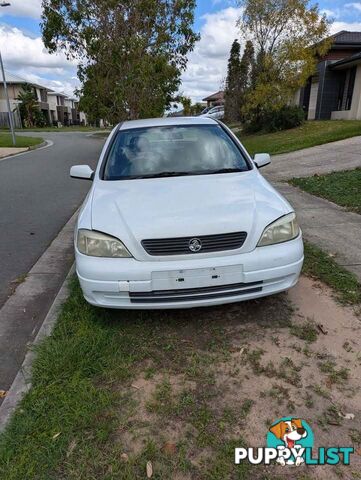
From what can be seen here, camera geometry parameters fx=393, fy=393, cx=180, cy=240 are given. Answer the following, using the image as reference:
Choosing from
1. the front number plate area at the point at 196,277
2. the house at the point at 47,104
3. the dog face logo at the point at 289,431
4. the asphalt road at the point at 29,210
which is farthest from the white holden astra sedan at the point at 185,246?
the house at the point at 47,104

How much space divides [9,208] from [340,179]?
649 cm

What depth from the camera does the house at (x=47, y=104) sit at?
5055 centimetres

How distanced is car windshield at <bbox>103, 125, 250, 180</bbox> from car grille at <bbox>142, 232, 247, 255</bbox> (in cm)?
112

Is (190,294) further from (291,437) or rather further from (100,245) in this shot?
(291,437)

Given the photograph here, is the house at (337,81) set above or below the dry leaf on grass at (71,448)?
above

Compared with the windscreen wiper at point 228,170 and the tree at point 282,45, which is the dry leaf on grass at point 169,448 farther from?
the tree at point 282,45

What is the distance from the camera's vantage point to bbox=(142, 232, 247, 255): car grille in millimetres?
2758

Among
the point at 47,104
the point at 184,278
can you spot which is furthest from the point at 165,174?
the point at 47,104

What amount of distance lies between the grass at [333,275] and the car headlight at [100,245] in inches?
77.5

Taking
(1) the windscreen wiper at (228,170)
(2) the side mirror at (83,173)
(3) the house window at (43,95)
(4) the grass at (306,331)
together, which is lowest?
(4) the grass at (306,331)

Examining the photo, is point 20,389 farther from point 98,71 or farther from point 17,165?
point 98,71

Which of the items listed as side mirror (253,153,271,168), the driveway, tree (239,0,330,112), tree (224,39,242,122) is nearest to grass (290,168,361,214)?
the driveway

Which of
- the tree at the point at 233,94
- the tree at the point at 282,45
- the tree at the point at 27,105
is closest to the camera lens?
the tree at the point at 282,45

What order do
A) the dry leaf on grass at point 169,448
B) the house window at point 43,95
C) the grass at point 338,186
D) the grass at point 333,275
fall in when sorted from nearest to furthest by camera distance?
the dry leaf on grass at point 169,448 < the grass at point 333,275 < the grass at point 338,186 < the house window at point 43,95
